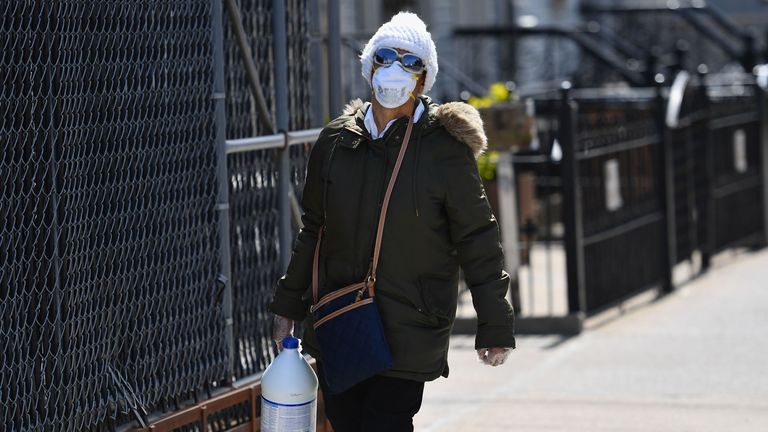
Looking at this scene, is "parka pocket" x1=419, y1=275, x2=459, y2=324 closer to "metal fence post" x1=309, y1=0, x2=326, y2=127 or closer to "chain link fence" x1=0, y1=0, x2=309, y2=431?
"chain link fence" x1=0, y1=0, x2=309, y2=431

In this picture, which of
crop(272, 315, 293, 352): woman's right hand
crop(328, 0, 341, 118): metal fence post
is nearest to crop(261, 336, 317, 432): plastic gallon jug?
crop(272, 315, 293, 352): woman's right hand

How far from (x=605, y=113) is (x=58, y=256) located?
11017 mm

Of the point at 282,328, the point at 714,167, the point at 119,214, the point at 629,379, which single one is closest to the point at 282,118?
the point at 119,214

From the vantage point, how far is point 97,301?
487 centimetres

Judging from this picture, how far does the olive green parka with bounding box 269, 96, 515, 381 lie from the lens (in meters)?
4.55

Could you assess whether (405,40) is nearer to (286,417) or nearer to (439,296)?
(439,296)

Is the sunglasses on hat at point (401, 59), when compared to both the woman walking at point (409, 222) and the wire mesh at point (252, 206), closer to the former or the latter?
the woman walking at point (409, 222)

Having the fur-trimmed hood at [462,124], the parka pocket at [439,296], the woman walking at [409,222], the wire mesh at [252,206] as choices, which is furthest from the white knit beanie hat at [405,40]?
the wire mesh at [252,206]

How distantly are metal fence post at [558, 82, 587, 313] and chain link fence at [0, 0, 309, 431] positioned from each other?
3.99 meters

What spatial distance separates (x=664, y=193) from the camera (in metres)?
11.7

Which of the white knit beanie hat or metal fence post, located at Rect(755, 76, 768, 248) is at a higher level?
the white knit beanie hat

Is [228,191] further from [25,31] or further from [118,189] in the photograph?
[25,31]

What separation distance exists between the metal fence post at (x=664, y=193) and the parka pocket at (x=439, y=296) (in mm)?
7168

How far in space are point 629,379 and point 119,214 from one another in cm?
418
